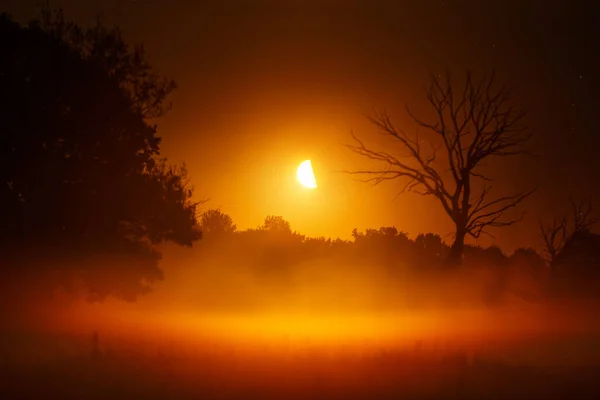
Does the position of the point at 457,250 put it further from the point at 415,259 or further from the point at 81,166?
the point at 81,166

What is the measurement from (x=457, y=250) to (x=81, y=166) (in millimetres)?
10897

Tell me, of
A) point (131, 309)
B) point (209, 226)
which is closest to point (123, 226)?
point (131, 309)

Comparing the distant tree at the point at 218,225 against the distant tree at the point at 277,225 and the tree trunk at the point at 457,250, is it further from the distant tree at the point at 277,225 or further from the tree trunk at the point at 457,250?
the tree trunk at the point at 457,250

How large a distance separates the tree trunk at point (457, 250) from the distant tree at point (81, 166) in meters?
7.90

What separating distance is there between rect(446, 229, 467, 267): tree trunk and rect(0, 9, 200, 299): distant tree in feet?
25.9

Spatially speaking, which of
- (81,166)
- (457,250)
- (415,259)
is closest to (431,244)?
(415,259)

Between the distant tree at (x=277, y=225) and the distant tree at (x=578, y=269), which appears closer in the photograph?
the distant tree at (x=578, y=269)

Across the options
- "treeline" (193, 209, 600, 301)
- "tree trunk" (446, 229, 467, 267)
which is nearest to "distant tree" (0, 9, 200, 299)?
"treeline" (193, 209, 600, 301)

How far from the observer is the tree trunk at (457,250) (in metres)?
19.5

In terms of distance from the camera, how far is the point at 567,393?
1205cm

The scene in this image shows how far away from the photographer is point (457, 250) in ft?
65.2

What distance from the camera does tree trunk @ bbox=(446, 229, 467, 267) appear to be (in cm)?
1945

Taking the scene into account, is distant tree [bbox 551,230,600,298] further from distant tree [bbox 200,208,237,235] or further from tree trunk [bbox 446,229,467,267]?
distant tree [bbox 200,208,237,235]

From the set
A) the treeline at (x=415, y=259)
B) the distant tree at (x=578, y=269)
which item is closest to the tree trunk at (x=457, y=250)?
the treeline at (x=415, y=259)
